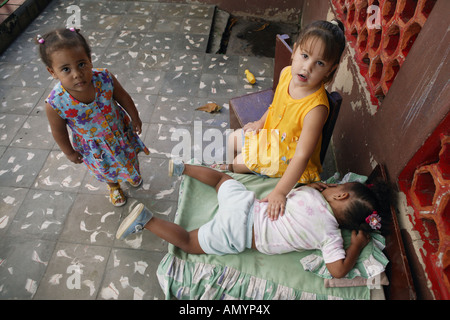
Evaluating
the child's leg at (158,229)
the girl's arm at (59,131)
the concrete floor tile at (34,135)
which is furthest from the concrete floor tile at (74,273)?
the concrete floor tile at (34,135)

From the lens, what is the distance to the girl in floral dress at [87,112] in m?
1.70

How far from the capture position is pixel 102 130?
2.05m

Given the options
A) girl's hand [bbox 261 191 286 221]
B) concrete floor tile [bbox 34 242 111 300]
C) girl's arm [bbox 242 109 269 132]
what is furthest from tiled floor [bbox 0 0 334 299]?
girl's hand [bbox 261 191 286 221]

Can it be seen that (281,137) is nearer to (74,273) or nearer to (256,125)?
(256,125)

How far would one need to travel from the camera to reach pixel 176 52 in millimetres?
4207

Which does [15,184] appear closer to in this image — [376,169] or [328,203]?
[328,203]

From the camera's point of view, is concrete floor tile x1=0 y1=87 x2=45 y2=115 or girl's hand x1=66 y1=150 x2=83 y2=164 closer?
girl's hand x1=66 y1=150 x2=83 y2=164

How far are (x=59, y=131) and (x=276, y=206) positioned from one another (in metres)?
1.51

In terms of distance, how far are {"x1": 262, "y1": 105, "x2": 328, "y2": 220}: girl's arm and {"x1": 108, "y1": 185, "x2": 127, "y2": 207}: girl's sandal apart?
54.2 inches

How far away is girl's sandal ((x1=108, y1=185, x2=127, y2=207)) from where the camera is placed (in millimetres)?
2543

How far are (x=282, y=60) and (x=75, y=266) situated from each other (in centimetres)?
238

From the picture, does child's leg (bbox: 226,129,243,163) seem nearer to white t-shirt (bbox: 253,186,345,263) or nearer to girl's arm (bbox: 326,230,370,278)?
white t-shirt (bbox: 253,186,345,263)

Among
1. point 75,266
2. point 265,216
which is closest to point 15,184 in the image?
point 75,266

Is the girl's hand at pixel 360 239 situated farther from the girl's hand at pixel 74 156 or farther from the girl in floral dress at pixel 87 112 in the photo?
the girl's hand at pixel 74 156
